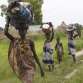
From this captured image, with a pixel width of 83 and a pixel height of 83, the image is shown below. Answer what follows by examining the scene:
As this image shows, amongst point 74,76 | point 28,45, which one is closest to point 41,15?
point 74,76

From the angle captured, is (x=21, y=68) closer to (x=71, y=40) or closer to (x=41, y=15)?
(x=71, y=40)

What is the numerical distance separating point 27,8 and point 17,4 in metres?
0.23

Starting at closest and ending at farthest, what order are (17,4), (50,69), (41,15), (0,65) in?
(17,4), (50,69), (0,65), (41,15)

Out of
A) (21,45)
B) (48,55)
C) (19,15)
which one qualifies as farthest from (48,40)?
(19,15)

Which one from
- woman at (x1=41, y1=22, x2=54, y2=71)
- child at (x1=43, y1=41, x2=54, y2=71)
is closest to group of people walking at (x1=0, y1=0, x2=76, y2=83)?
woman at (x1=41, y1=22, x2=54, y2=71)

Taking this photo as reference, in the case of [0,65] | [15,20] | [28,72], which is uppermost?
[15,20]

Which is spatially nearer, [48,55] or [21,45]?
[21,45]

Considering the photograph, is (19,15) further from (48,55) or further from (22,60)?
(48,55)

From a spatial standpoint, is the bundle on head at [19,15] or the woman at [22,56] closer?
the bundle on head at [19,15]

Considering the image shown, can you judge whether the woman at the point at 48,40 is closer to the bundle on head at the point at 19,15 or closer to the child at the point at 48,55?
the child at the point at 48,55

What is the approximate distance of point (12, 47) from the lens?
27.9 feet

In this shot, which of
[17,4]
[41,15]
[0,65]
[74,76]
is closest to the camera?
[17,4]

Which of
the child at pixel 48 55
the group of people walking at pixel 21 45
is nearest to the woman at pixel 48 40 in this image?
the child at pixel 48 55

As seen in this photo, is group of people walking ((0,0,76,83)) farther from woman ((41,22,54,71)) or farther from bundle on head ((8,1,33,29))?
woman ((41,22,54,71))
